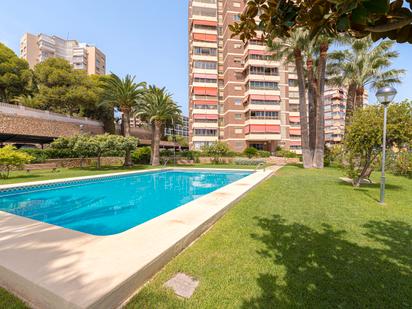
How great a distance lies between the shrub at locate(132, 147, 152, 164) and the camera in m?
29.4

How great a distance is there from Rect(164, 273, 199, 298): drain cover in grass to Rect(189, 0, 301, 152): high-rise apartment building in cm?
3714

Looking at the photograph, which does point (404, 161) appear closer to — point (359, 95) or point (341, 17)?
point (341, 17)

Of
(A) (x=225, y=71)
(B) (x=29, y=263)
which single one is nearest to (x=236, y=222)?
(B) (x=29, y=263)

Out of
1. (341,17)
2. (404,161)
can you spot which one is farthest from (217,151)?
(341,17)

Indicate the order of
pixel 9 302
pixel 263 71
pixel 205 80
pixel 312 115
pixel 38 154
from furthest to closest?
pixel 205 80 < pixel 263 71 < pixel 312 115 < pixel 38 154 < pixel 9 302

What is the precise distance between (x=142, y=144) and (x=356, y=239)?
4278cm

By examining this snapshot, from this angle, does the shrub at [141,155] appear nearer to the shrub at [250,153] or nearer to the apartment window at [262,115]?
the shrub at [250,153]

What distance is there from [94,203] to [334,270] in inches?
402

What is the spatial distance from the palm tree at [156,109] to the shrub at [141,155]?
1815 millimetres

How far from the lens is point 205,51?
43469 millimetres

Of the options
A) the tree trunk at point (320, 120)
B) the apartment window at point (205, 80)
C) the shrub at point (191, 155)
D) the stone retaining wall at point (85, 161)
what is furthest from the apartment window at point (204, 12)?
the stone retaining wall at point (85, 161)

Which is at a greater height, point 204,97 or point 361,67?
point 204,97

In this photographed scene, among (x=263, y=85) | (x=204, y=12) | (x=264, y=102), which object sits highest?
(x=204, y=12)

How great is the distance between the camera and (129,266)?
320 centimetres
